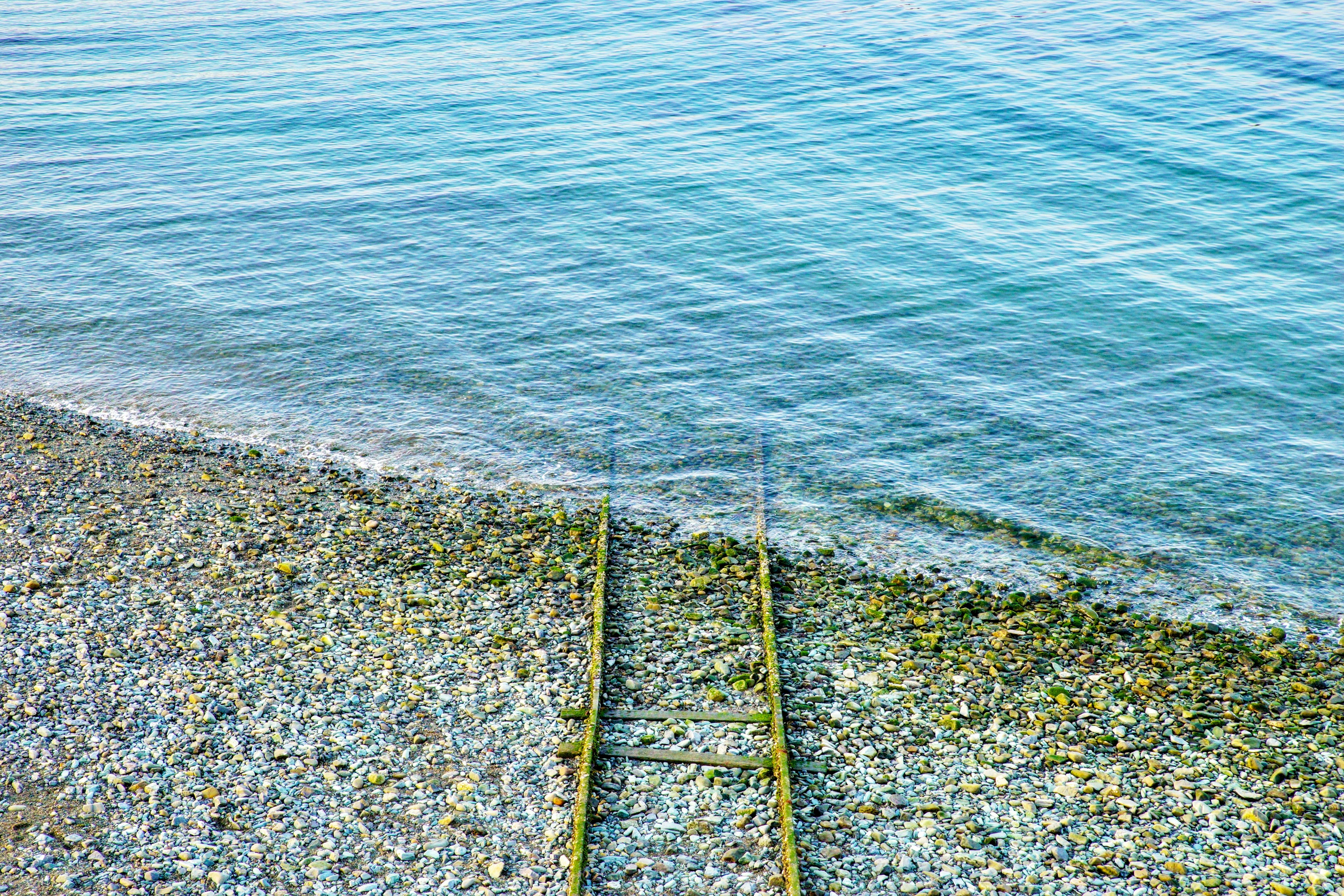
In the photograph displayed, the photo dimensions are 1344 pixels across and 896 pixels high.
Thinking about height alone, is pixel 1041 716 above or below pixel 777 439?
above

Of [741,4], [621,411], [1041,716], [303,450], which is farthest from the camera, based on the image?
[741,4]

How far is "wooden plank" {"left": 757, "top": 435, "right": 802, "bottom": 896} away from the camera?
9422mm

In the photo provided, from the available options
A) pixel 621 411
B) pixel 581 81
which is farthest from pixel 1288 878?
pixel 581 81

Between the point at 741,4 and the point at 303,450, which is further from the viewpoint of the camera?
the point at 741,4

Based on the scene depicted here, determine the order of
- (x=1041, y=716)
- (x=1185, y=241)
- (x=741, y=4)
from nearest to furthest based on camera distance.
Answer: (x=1041, y=716), (x=1185, y=241), (x=741, y=4)

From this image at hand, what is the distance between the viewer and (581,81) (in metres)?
44.3

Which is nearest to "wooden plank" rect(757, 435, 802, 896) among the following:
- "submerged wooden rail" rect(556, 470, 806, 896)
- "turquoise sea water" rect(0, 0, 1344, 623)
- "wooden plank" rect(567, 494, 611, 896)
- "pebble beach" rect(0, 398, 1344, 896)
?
"submerged wooden rail" rect(556, 470, 806, 896)

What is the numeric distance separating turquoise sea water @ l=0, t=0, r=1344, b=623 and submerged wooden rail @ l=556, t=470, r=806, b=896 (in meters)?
4.45

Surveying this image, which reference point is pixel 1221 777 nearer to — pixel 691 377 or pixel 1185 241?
pixel 691 377

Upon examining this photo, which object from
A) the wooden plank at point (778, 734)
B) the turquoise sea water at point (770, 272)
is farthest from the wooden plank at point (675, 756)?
the turquoise sea water at point (770, 272)

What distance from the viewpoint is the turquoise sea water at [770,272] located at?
17.9m

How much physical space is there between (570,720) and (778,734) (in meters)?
2.17

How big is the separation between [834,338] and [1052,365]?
4423mm

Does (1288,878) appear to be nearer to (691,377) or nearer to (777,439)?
(777,439)
